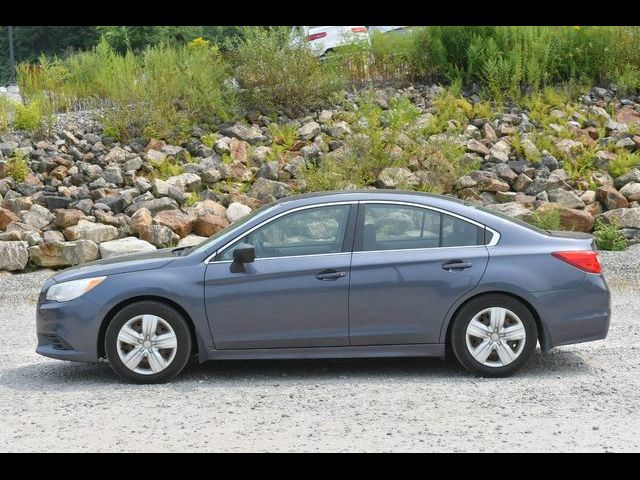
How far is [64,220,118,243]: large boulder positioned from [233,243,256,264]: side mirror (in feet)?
19.2

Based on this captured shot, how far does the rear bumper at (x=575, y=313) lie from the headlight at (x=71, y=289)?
339 centimetres

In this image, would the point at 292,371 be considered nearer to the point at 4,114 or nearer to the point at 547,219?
the point at 547,219

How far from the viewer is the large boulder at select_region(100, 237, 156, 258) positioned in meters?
13.1

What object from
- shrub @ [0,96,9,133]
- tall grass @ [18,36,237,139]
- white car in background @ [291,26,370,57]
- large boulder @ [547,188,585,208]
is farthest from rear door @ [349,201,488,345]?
white car in background @ [291,26,370,57]

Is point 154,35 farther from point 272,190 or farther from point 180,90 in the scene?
point 272,190

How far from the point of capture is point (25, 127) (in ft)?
54.2

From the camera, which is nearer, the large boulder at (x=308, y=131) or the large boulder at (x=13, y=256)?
the large boulder at (x=13, y=256)

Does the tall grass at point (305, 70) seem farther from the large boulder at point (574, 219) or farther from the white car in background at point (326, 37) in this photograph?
the large boulder at point (574, 219)

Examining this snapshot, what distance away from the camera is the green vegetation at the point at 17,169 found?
15.2 m

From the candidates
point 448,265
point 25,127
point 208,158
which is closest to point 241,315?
point 448,265

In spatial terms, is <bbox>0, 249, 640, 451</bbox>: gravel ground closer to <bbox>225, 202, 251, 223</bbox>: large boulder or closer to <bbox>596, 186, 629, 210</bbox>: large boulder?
<bbox>225, 202, 251, 223</bbox>: large boulder

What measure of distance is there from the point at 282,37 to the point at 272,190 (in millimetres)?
4409

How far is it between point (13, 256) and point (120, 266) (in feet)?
17.3

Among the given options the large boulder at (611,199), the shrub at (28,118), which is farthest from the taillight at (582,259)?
the shrub at (28,118)
